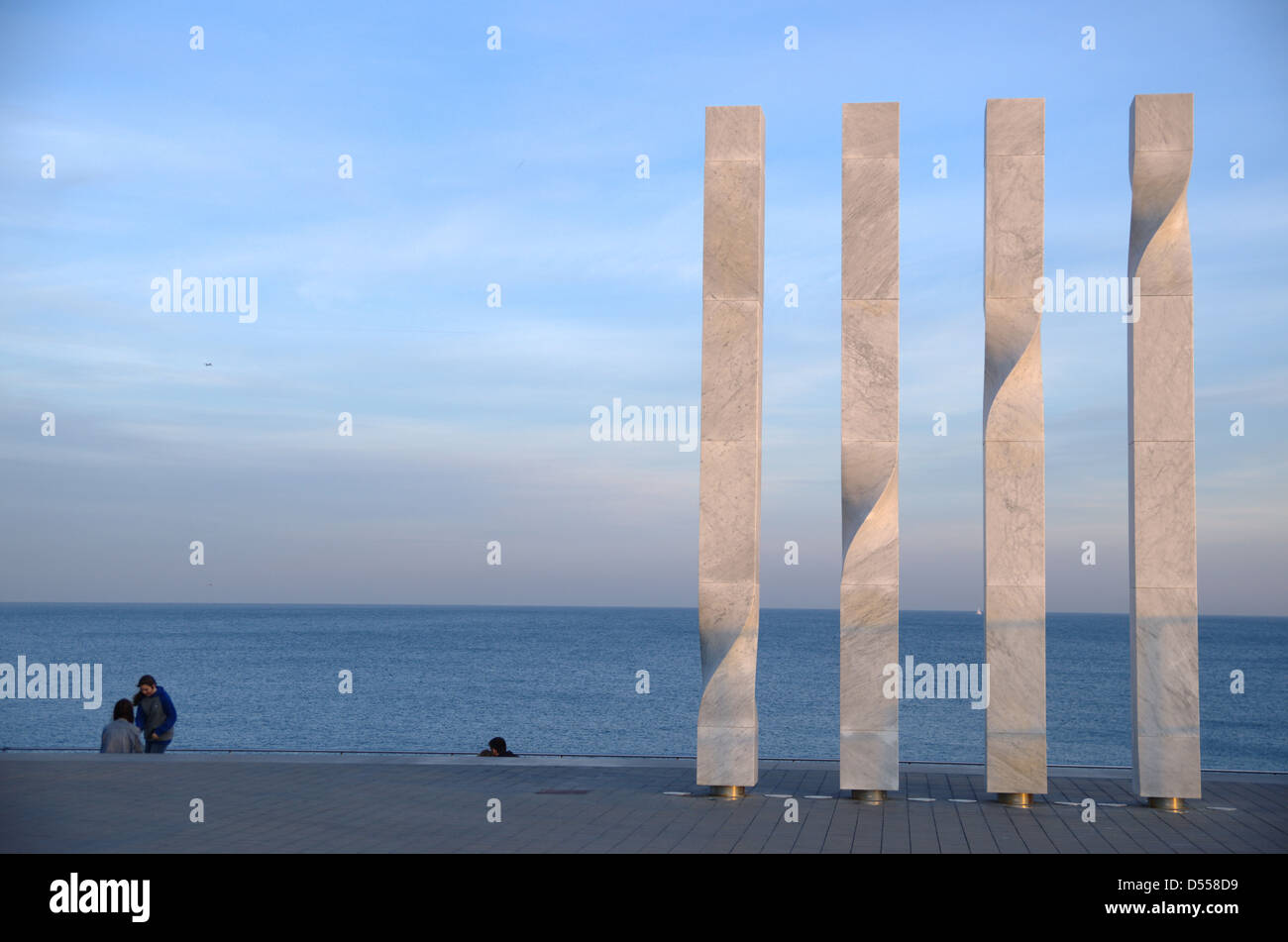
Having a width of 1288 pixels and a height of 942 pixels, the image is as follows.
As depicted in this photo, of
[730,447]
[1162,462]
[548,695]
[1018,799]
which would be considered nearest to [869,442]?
[730,447]

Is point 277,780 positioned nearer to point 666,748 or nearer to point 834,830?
point 834,830

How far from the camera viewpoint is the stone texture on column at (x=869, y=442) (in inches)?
612

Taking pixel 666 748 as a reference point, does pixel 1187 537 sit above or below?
above

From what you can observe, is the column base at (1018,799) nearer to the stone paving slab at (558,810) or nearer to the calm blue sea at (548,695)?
the stone paving slab at (558,810)

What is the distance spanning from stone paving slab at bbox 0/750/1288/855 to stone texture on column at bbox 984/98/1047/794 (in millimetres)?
1130

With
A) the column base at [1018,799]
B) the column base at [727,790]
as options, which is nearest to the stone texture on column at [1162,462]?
the column base at [1018,799]

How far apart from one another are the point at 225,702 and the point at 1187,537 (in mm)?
74305

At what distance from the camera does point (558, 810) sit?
48.7ft

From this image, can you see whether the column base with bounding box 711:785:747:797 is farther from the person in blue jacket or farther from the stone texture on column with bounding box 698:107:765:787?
the person in blue jacket

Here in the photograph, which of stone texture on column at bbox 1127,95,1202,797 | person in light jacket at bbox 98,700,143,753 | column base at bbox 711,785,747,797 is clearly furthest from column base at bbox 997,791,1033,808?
person in light jacket at bbox 98,700,143,753

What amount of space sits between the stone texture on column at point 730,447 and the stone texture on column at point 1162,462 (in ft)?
15.2

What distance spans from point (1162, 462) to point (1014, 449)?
1763 millimetres
